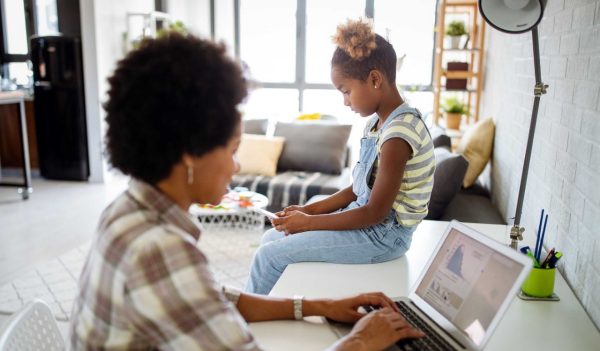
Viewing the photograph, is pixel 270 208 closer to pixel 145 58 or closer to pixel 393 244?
pixel 393 244

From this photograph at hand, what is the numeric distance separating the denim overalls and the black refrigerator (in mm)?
4161

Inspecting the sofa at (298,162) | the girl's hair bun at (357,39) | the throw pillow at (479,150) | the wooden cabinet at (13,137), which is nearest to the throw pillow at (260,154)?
the sofa at (298,162)

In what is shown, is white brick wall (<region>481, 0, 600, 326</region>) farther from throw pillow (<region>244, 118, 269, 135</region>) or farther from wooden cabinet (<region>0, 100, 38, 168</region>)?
wooden cabinet (<region>0, 100, 38, 168</region>)

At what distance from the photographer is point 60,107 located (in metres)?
5.26

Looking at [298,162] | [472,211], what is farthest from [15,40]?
[472,211]

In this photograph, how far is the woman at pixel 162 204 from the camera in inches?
29.9

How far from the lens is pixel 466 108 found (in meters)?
5.03

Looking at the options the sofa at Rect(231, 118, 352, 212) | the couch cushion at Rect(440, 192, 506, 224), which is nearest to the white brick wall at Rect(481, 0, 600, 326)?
the couch cushion at Rect(440, 192, 506, 224)

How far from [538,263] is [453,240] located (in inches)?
12.8

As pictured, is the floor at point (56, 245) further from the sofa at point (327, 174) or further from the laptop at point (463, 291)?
the laptop at point (463, 291)

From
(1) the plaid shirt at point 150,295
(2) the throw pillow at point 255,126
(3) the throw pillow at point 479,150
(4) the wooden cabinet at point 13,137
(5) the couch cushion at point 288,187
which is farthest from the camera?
(4) the wooden cabinet at point 13,137

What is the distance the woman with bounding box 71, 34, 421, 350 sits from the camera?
76 centimetres

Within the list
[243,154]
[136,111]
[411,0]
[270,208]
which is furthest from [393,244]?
[411,0]

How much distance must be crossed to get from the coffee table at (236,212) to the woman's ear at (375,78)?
1363 mm
